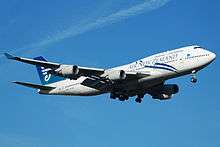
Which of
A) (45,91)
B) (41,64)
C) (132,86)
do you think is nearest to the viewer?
(41,64)

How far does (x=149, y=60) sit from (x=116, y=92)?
6163 mm

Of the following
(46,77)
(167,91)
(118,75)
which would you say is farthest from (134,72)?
(46,77)

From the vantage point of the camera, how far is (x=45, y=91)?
7862 cm

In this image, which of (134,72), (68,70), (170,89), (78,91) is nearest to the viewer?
(68,70)

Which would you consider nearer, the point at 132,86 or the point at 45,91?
the point at 132,86

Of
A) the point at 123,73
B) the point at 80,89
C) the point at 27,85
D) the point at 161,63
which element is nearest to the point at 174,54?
the point at 161,63

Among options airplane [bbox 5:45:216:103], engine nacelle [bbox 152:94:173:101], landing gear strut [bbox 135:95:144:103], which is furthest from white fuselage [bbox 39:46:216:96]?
engine nacelle [bbox 152:94:173:101]

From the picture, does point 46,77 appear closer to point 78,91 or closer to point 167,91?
point 78,91

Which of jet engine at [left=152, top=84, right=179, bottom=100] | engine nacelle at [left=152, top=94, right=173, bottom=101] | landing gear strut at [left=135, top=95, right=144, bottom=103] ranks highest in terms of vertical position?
jet engine at [left=152, top=84, right=179, bottom=100]

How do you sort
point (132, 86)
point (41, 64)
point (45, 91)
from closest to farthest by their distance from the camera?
point (41, 64) → point (132, 86) → point (45, 91)

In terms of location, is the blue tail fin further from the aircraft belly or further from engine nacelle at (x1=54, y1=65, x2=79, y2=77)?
engine nacelle at (x1=54, y1=65, x2=79, y2=77)

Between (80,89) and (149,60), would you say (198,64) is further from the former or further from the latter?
(80,89)

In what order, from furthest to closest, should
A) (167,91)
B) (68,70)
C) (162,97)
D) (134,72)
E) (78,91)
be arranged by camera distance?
(162,97) < (167,91) < (78,91) < (134,72) < (68,70)

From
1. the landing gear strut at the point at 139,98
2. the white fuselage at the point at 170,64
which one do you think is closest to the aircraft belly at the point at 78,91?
the white fuselage at the point at 170,64
